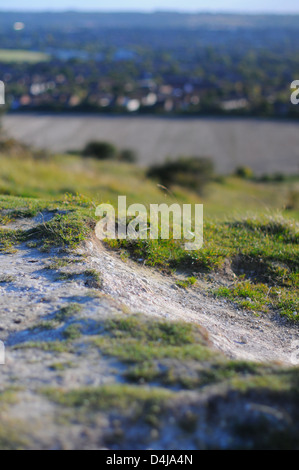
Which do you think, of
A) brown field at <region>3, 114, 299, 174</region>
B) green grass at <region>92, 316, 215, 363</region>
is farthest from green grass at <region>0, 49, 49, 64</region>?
green grass at <region>92, 316, 215, 363</region>

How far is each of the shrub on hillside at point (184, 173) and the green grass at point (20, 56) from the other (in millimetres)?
65734

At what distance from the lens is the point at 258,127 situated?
2301 inches

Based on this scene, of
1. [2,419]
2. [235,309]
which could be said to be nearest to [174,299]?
[235,309]

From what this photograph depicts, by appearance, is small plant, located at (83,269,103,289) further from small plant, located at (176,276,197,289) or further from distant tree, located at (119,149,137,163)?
distant tree, located at (119,149,137,163)

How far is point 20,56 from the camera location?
9025 cm

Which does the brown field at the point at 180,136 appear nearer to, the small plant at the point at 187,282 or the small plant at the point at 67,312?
the small plant at the point at 187,282

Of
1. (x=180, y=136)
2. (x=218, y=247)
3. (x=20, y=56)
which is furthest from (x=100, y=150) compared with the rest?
(x=20, y=56)

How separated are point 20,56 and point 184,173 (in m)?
74.8

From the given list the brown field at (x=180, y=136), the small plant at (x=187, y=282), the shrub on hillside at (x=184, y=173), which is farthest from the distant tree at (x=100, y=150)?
the small plant at (x=187, y=282)

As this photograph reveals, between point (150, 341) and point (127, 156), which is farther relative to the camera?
point (127, 156)

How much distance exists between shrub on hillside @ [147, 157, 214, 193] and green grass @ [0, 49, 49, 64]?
65734mm

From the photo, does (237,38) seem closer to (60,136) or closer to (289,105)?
(289,105)

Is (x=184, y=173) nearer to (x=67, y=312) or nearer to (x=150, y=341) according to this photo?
(x=67, y=312)

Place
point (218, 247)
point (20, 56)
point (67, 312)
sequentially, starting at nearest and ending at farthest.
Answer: point (67, 312), point (218, 247), point (20, 56)
